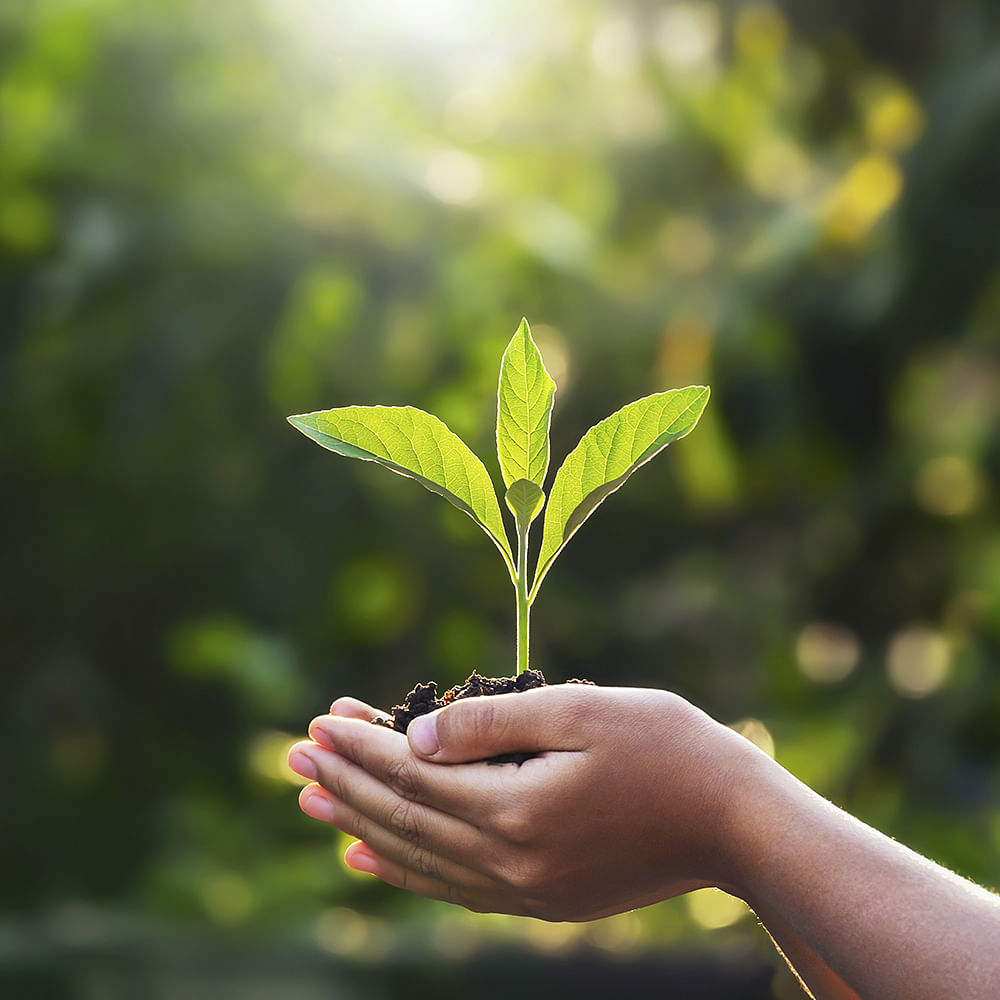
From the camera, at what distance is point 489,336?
175 centimetres

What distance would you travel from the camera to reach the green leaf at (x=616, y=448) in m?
0.64

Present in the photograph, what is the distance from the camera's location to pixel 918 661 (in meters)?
1.79

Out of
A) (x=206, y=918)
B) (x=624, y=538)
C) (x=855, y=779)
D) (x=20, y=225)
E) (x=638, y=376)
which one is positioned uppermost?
(x=20, y=225)

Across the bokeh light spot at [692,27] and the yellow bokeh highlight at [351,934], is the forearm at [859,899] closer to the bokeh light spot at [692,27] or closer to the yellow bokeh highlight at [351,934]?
the yellow bokeh highlight at [351,934]

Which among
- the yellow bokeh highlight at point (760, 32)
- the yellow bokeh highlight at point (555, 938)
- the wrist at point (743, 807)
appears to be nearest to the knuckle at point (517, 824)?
the wrist at point (743, 807)

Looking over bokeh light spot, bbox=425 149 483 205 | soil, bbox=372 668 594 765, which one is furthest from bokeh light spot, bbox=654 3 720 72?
soil, bbox=372 668 594 765

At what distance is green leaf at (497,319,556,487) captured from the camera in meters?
0.65

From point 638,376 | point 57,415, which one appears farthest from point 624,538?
point 57,415

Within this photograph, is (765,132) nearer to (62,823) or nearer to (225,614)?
(225,614)

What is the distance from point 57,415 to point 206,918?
0.99m

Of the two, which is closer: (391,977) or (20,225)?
(391,977)

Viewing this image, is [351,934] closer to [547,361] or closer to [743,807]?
[547,361]

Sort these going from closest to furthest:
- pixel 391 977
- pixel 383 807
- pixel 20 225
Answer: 1. pixel 383 807
2. pixel 391 977
3. pixel 20 225

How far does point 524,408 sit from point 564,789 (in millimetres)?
244
